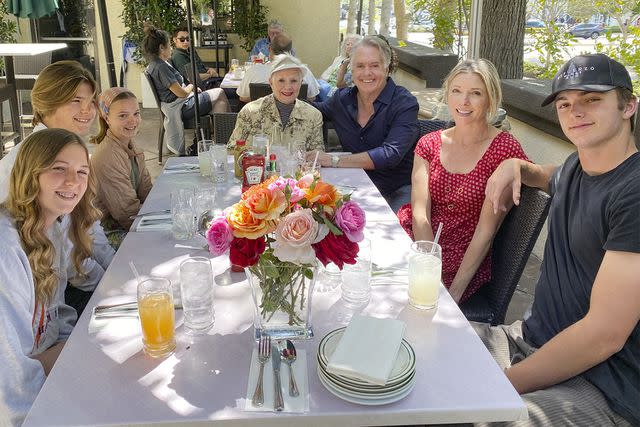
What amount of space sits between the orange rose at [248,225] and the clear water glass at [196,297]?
1.04 ft

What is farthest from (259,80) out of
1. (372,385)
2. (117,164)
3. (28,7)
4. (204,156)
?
(372,385)

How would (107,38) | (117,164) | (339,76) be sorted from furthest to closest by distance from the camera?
(339,76) → (107,38) → (117,164)

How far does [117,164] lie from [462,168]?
68.0 inches

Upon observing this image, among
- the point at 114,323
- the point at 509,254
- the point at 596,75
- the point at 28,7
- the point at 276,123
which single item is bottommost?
the point at 509,254

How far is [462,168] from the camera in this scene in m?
2.53

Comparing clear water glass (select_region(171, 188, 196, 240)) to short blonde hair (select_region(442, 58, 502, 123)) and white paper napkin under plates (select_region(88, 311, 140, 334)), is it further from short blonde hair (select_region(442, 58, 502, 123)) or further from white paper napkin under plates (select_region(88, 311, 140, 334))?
short blonde hair (select_region(442, 58, 502, 123))

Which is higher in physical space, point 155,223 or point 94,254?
point 155,223

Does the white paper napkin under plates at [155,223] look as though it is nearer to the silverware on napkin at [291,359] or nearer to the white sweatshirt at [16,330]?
the white sweatshirt at [16,330]

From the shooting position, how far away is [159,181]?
2982 mm

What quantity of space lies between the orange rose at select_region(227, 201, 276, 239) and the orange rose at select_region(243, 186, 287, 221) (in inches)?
0.5

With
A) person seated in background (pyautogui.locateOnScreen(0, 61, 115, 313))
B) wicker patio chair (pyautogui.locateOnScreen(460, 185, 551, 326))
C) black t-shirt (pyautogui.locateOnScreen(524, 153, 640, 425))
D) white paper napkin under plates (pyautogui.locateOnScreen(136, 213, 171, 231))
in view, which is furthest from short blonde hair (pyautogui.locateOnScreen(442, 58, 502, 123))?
person seated in background (pyautogui.locateOnScreen(0, 61, 115, 313))

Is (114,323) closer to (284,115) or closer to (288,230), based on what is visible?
(288,230)

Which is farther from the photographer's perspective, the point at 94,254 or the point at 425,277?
the point at 94,254

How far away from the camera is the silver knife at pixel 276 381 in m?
1.26
